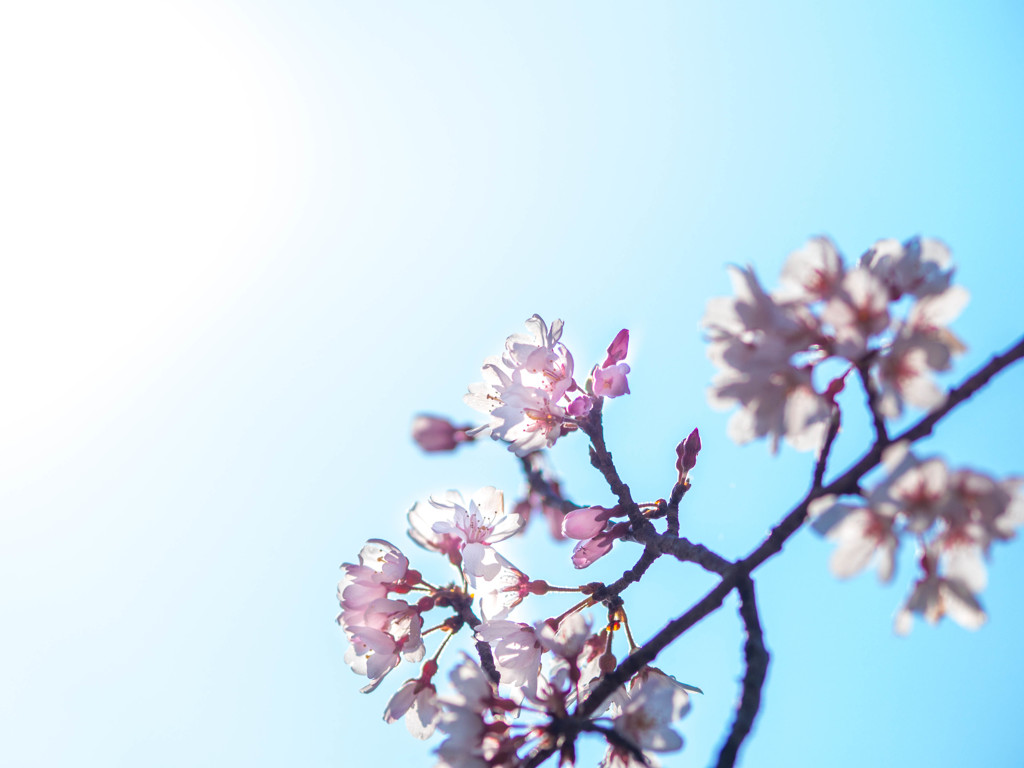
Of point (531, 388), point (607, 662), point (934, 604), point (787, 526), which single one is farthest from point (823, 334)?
point (607, 662)

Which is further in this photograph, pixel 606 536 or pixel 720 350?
pixel 606 536

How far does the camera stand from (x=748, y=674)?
5.33ft

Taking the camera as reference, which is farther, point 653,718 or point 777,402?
point 653,718

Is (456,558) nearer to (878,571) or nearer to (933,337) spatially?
(878,571)

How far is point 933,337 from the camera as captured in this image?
61.2 inches

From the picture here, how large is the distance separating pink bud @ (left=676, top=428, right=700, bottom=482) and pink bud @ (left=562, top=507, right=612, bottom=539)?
1.40 feet

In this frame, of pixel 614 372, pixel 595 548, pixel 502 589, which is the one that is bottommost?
pixel 502 589

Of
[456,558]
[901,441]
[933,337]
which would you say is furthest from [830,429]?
[456,558]

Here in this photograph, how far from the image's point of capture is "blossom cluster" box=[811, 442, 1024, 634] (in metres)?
1.38

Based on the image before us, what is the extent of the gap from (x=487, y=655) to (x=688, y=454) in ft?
3.68

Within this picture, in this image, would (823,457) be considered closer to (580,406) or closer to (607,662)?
(580,406)

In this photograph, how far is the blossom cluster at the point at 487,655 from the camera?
196 cm

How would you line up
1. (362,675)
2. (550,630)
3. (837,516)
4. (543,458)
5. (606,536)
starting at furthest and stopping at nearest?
(543,458)
(362,675)
(606,536)
(550,630)
(837,516)

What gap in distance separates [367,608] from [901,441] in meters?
1.96
